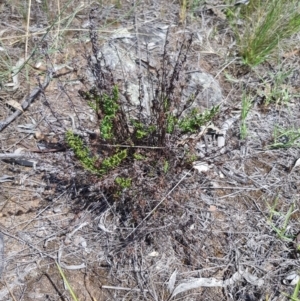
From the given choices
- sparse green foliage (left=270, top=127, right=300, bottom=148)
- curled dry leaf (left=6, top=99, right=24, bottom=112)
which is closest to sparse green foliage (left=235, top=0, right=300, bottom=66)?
sparse green foliage (left=270, top=127, right=300, bottom=148)

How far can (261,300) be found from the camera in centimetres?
A: 184

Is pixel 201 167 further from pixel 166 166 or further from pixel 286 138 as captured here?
pixel 286 138

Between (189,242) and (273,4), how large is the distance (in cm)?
144

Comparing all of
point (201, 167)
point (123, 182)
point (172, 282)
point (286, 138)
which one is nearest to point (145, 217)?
point (123, 182)

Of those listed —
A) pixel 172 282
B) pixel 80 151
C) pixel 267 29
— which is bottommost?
pixel 172 282

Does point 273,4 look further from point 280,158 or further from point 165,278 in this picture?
point 165,278

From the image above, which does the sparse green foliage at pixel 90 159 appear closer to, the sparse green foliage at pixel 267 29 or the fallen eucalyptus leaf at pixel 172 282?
the fallen eucalyptus leaf at pixel 172 282

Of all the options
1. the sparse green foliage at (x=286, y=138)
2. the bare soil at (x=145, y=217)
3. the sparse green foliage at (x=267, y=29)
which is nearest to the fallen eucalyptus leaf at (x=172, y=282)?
the bare soil at (x=145, y=217)

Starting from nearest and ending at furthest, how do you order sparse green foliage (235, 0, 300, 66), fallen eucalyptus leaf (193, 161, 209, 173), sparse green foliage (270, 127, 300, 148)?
fallen eucalyptus leaf (193, 161, 209, 173) → sparse green foliage (270, 127, 300, 148) → sparse green foliage (235, 0, 300, 66)

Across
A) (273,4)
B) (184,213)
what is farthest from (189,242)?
(273,4)

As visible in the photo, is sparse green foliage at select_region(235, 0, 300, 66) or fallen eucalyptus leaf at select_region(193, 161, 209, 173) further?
sparse green foliage at select_region(235, 0, 300, 66)

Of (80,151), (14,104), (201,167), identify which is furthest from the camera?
(14,104)

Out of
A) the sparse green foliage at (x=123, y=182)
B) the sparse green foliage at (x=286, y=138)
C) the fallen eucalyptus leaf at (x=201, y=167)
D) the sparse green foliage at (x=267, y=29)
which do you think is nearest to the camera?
the sparse green foliage at (x=123, y=182)

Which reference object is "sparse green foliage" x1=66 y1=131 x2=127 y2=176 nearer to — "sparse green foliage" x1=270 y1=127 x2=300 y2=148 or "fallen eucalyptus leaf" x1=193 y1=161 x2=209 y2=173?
"fallen eucalyptus leaf" x1=193 y1=161 x2=209 y2=173
